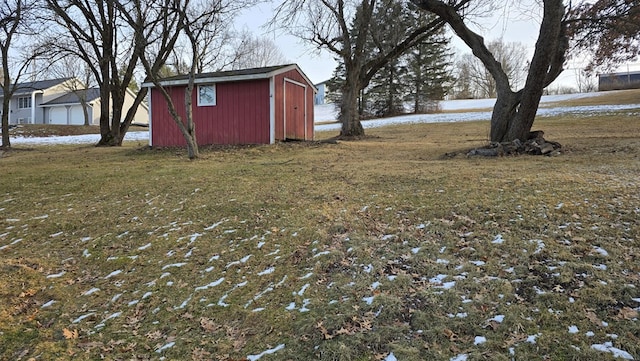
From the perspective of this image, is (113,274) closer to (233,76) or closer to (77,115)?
(233,76)

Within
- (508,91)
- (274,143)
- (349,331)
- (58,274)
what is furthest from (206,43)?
(349,331)

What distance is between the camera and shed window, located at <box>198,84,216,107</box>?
13688 millimetres

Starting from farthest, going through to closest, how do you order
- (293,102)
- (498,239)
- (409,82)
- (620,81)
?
(620,81)
(409,82)
(293,102)
(498,239)

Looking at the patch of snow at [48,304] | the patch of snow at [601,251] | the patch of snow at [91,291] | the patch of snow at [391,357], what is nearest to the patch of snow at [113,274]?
the patch of snow at [91,291]

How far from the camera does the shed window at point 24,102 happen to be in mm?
39219

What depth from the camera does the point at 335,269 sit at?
3.69 metres

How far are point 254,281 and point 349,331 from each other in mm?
1203

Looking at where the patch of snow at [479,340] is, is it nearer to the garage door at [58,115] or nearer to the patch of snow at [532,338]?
the patch of snow at [532,338]

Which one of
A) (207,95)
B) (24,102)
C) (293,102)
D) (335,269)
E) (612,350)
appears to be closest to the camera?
(612,350)

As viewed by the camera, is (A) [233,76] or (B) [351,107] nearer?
(A) [233,76]

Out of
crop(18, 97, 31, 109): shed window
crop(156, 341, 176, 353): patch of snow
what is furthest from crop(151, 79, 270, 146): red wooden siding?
crop(18, 97, 31, 109): shed window

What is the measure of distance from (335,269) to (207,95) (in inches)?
454

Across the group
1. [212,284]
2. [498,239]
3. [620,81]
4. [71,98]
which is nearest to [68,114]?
[71,98]

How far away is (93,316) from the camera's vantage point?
10.9 ft
